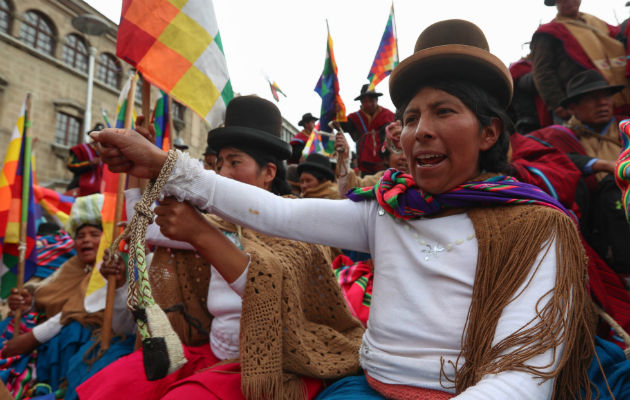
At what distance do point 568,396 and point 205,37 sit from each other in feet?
6.17

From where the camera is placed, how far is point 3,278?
3.76m

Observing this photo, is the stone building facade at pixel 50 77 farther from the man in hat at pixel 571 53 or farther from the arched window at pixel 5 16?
the man in hat at pixel 571 53

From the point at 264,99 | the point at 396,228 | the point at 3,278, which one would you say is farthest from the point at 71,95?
the point at 396,228

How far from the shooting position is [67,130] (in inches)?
Result: 779

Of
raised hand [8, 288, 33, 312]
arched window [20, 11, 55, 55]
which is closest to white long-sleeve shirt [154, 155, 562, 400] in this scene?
raised hand [8, 288, 33, 312]

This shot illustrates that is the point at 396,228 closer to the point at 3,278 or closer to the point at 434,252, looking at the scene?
the point at 434,252

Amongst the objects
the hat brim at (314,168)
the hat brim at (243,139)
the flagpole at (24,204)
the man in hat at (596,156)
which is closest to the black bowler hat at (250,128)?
the hat brim at (243,139)

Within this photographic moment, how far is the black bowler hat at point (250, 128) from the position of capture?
226cm

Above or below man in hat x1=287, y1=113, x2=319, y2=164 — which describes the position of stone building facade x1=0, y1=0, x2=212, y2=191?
above

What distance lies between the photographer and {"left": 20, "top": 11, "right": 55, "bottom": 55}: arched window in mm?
18281

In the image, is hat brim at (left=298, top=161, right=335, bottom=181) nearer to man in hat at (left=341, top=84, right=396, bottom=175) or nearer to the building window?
man in hat at (left=341, top=84, right=396, bottom=175)

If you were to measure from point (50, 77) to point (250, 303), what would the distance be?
22.1 metres

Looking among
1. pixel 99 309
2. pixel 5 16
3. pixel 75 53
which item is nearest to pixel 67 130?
pixel 75 53

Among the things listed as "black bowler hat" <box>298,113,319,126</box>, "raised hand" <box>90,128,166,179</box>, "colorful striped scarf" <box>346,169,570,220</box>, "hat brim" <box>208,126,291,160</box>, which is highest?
"black bowler hat" <box>298,113,319,126</box>
